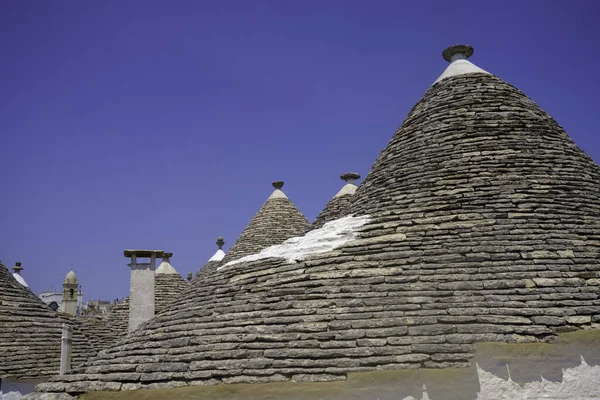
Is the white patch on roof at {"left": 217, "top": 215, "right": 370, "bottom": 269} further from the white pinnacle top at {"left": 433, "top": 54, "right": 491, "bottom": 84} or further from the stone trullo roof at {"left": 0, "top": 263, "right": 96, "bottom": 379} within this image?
the stone trullo roof at {"left": 0, "top": 263, "right": 96, "bottom": 379}

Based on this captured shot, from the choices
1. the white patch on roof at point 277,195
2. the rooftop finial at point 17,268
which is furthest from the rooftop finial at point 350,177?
the rooftop finial at point 17,268

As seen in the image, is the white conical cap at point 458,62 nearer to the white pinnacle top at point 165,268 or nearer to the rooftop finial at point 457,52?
the rooftop finial at point 457,52

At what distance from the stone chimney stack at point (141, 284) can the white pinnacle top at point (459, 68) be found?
6.53 metres

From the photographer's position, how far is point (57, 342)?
9.38m

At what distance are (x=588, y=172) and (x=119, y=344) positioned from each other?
6.39m

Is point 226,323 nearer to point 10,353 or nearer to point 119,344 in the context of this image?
point 119,344

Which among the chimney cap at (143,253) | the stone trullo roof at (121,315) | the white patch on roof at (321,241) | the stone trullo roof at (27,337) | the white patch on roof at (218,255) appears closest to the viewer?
the white patch on roof at (321,241)

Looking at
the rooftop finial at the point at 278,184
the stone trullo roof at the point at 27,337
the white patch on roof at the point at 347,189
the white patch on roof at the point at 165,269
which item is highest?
the rooftop finial at the point at 278,184

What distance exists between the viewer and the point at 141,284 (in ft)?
34.5

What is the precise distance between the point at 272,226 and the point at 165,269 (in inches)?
218

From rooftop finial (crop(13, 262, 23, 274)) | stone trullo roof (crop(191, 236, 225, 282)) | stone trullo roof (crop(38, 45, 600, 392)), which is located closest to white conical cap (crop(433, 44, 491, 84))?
stone trullo roof (crop(38, 45, 600, 392))

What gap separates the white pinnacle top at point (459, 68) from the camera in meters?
8.48

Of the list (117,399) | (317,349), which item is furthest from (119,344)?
(317,349)

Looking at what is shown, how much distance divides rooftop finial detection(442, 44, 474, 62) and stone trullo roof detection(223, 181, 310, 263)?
567cm
